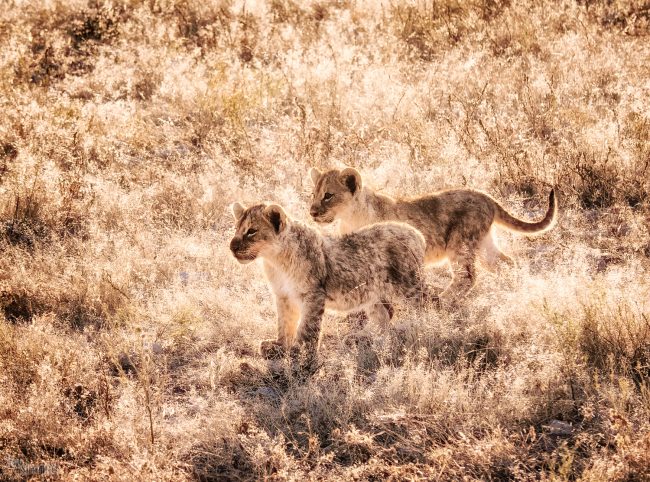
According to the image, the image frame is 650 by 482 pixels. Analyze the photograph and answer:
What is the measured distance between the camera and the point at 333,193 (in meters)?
8.12

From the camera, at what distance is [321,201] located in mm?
8164

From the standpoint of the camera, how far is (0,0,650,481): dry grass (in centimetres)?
501

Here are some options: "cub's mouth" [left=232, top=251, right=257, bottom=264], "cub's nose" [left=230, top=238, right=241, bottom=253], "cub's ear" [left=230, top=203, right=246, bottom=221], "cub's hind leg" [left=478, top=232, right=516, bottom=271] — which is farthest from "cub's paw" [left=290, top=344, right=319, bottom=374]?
"cub's hind leg" [left=478, top=232, right=516, bottom=271]

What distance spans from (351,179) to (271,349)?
230cm

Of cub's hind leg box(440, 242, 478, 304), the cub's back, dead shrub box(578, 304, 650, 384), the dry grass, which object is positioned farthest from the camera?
cub's hind leg box(440, 242, 478, 304)

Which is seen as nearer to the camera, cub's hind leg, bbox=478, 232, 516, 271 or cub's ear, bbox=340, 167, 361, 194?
cub's hind leg, bbox=478, 232, 516, 271

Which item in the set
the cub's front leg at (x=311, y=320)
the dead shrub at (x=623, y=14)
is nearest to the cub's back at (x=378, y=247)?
the cub's front leg at (x=311, y=320)

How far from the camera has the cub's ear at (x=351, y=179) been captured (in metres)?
8.01

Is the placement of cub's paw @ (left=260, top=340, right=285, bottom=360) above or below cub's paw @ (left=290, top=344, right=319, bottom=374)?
below

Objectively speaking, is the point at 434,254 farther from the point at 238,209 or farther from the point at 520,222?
the point at 238,209

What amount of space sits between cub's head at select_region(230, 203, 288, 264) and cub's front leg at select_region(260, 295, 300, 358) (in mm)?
453

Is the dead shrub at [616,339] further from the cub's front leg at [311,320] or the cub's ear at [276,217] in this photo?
the cub's ear at [276,217]

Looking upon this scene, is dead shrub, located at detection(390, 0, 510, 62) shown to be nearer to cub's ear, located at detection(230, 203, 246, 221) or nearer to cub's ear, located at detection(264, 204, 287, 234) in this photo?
cub's ear, located at detection(230, 203, 246, 221)

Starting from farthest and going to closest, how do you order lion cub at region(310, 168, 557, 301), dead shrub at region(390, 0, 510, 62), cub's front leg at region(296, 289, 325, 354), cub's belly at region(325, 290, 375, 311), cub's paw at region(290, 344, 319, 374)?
dead shrub at region(390, 0, 510, 62)
lion cub at region(310, 168, 557, 301)
cub's belly at region(325, 290, 375, 311)
cub's front leg at region(296, 289, 325, 354)
cub's paw at region(290, 344, 319, 374)
